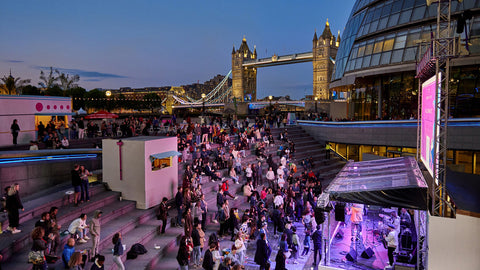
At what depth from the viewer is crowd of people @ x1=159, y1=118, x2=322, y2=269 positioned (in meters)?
10.7

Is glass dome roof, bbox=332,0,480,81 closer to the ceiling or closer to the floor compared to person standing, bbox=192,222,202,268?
closer to the ceiling

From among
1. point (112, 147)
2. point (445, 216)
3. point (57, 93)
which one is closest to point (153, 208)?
point (112, 147)

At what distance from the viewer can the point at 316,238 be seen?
11.8m

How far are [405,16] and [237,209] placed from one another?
24355 millimetres

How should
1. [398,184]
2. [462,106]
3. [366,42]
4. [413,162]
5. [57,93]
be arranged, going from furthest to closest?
[57,93], [366,42], [462,106], [413,162], [398,184]

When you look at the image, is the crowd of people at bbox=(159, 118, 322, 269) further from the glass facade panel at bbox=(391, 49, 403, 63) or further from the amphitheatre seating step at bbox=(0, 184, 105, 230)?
the glass facade panel at bbox=(391, 49, 403, 63)

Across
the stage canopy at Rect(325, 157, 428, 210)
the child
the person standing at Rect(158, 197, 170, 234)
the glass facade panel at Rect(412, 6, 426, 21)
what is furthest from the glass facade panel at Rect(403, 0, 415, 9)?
the person standing at Rect(158, 197, 170, 234)

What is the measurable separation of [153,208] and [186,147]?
659cm

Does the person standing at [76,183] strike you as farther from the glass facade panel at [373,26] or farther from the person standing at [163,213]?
the glass facade panel at [373,26]

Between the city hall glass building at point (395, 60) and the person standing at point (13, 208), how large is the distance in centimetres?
2592

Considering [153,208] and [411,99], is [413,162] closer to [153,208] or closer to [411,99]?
[153,208]

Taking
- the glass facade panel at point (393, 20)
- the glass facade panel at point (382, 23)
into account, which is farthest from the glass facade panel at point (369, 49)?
the glass facade panel at point (393, 20)

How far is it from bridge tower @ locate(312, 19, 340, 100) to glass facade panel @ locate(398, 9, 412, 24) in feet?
200

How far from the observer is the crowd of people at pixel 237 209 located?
10.7 meters
